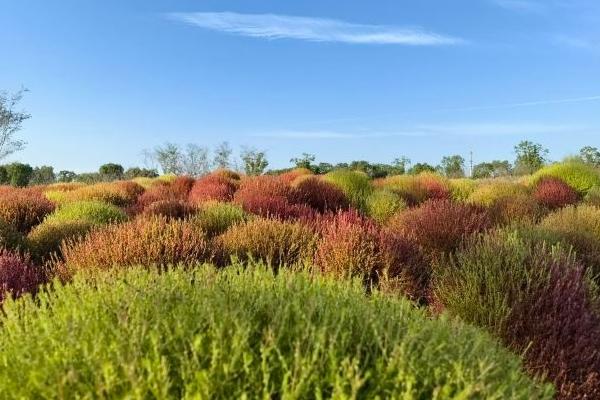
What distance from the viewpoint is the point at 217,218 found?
317 inches

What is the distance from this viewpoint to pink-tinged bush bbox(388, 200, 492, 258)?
291 inches

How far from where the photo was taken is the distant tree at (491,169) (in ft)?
126

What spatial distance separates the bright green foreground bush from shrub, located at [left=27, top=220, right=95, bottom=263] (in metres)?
4.57

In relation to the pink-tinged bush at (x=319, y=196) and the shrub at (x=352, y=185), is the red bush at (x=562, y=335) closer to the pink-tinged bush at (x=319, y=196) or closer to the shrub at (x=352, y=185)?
the pink-tinged bush at (x=319, y=196)

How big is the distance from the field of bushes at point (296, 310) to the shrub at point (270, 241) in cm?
3

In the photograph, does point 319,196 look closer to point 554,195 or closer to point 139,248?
point 554,195

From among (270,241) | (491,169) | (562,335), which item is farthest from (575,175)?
(491,169)

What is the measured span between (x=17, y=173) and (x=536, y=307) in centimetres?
3581

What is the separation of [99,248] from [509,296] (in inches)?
143

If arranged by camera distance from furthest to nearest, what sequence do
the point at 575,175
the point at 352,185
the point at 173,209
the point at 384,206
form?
the point at 575,175
the point at 352,185
the point at 384,206
the point at 173,209

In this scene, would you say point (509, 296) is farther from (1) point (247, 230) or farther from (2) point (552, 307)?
(1) point (247, 230)

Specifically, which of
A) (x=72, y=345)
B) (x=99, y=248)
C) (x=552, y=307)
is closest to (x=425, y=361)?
(x=72, y=345)

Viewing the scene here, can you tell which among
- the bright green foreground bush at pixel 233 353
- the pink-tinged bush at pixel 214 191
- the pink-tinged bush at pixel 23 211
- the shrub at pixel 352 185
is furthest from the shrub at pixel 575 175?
the bright green foreground bush at pixel 233 353

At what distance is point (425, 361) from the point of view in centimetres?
222
